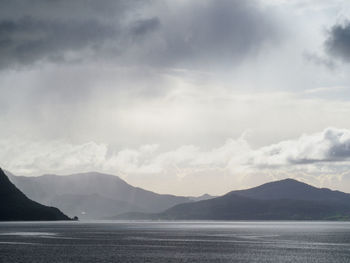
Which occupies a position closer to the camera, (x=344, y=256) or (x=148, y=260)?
(x=148, y=260)

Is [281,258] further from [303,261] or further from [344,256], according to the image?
[344,256]

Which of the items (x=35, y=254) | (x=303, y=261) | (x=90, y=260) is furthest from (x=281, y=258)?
(x=35, y=254)

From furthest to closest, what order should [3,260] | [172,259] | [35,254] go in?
1. [35,254]
2. [172,259]
3. [3,260]

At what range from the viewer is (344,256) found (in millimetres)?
141125

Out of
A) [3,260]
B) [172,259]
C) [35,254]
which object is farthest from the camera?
[35,254]

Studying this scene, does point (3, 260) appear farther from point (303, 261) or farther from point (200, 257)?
point (303, 261)

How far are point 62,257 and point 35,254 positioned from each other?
12410 mm

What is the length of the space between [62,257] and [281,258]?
212ft

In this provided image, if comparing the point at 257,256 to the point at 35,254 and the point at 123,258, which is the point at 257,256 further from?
the point at 35,254

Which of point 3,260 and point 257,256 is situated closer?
point 3,260

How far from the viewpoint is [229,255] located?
14700cm

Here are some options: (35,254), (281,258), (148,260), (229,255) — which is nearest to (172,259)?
(148,260)

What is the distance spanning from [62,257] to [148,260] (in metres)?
26.2

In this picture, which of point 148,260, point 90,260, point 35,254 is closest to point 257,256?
point 148,260
